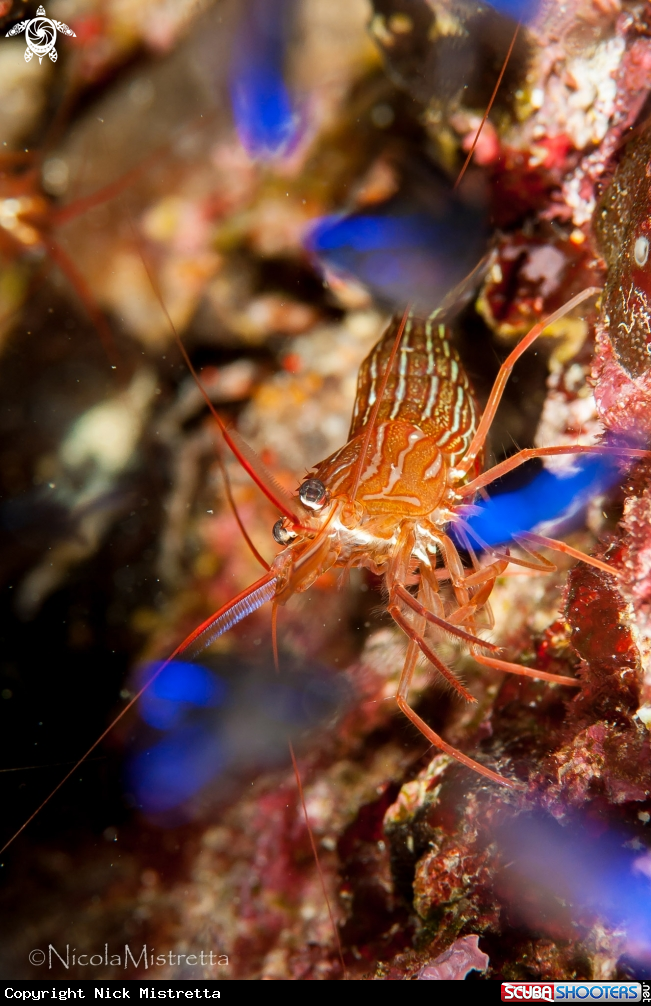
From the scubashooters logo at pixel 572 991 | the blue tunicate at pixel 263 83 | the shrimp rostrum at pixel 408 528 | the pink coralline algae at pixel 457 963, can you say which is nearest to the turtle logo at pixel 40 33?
the blue tunicate at pixel 263 83

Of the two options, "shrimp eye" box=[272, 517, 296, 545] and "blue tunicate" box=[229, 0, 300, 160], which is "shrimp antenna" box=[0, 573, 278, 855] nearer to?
"shrimp eye" box=[272, 517, 296, 545]

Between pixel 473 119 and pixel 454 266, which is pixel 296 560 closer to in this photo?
pixel 454 266

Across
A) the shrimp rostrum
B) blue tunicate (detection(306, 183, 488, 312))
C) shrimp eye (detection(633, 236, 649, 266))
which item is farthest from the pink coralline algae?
blue tunicate (detection(306, 183, 488, 312))

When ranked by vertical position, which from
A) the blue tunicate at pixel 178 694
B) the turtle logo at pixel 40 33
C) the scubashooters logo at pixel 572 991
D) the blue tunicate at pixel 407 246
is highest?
the turtle logo at pixel 40 33

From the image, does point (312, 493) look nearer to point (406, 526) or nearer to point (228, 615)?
point (406, 526)

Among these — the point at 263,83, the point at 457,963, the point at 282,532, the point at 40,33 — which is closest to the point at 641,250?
the point at 282,532

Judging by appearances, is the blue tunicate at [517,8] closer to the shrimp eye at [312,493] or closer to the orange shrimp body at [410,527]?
the orange shrimp body at [410,527]

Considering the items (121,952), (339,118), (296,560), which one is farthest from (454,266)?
(121,952)
